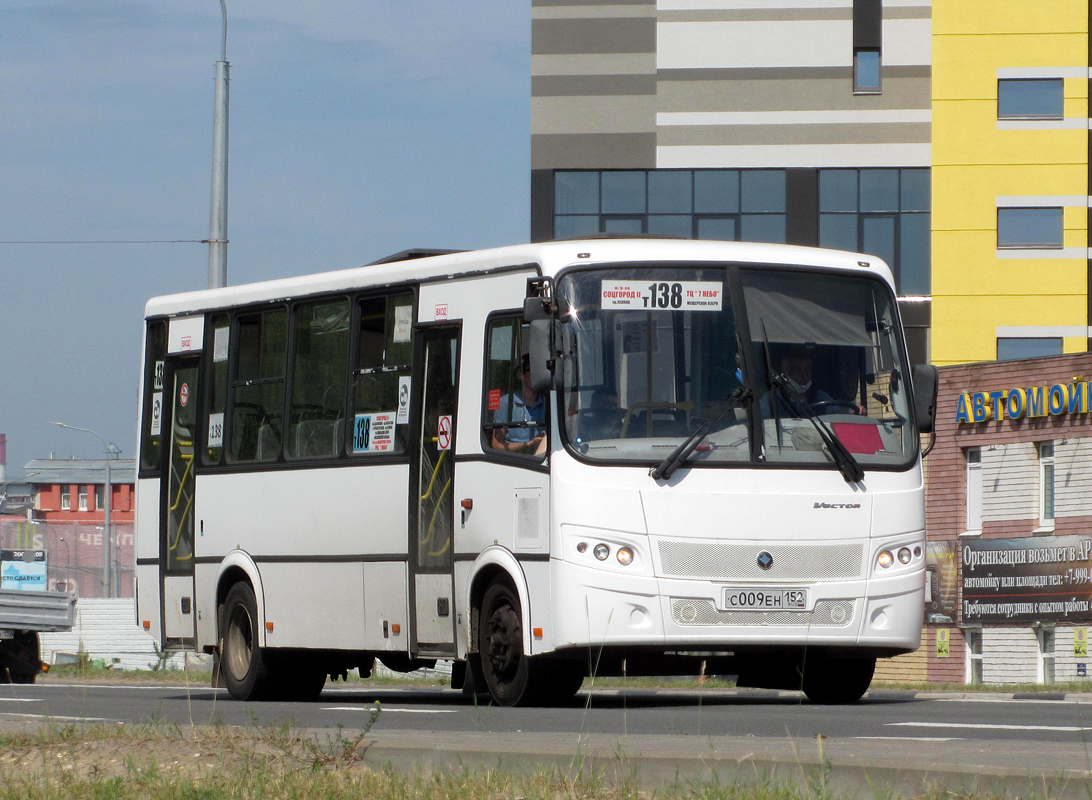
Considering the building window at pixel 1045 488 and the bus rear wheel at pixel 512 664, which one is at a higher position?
the building window at pixel 1045 488

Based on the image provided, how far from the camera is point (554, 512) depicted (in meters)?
13.7

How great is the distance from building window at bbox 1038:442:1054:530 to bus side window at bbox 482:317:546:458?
2439 cm

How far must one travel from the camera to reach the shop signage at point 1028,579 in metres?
36.3

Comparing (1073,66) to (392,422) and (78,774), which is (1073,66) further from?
(78,774)

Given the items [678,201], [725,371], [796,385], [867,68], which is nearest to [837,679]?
[796,385]

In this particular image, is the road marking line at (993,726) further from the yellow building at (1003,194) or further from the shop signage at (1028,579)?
the yellow building at (1003,194)

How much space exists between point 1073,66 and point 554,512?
46.1 metres

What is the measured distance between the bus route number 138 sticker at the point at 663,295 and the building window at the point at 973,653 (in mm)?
26118

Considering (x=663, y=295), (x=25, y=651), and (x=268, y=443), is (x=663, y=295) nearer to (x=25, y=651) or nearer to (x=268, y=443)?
(x=268, y=443)

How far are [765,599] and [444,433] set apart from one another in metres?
2.63

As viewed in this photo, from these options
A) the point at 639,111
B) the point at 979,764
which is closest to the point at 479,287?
the point at 979,764

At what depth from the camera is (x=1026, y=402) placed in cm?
3734

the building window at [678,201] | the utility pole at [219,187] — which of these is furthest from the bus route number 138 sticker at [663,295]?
the building window at [678,201]

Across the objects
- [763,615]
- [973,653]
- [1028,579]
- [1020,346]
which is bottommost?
[973,653]
